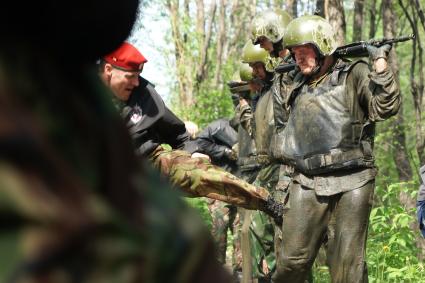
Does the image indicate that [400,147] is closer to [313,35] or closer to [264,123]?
[264,123]

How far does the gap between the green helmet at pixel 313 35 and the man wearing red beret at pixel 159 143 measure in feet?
7.07

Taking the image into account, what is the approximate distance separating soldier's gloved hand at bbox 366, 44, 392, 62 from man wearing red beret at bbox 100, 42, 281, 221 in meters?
1.89

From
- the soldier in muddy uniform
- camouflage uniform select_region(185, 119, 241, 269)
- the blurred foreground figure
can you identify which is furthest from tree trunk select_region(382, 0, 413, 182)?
the blurred foreground figure

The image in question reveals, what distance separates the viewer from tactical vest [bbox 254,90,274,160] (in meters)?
13.0

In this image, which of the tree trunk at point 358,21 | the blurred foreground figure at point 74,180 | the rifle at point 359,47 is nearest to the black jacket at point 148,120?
the rifle at point 359,47

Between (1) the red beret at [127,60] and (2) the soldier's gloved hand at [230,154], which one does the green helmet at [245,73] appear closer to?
(2) the soldier's gloved hand at [230,154]

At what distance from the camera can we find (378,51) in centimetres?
945

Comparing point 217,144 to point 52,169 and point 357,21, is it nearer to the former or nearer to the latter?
point 357,21

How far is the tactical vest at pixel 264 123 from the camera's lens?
42.7 feet

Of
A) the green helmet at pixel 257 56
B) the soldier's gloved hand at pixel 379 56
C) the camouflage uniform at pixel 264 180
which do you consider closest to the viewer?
the soldier's gloved hand at pixel 379 56

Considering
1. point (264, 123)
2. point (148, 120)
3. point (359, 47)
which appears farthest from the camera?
point (264, 123)

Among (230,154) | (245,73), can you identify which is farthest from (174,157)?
(230,154)

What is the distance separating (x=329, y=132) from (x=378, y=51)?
78cm

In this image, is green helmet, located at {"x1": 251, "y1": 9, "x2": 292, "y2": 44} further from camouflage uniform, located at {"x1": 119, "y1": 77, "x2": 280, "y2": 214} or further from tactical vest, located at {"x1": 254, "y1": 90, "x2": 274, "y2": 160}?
camouflage uniform, located at {"x1": 119, "y1": 77, "x2": 280, "y2": 214}
